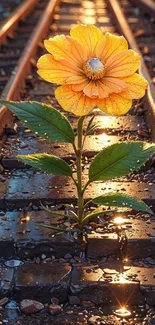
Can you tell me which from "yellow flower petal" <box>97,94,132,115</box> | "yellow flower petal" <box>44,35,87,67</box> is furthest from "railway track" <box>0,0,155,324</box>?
"yellow flower petal" <box>44,35,87,67</box>

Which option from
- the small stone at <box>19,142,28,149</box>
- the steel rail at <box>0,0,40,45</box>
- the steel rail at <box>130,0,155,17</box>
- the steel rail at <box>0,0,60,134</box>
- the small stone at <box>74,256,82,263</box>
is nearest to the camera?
the small stone at <box>74,256,82,263</box>

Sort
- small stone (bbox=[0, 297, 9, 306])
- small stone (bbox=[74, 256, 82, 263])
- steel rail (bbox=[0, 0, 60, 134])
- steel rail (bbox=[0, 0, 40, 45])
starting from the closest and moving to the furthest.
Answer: small stone (bbox=[0, 297, 9, 306])
small stone (bbox=[74, 256, 82, 263])
steel rail (bbox=[0, 0, 60, 134])
steel rail (bbox=[0, 0, 40, 45])

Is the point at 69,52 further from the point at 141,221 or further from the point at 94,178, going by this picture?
the point at 141,221

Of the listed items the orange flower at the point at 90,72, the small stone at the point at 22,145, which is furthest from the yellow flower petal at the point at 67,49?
the small stone at the point at 22,145

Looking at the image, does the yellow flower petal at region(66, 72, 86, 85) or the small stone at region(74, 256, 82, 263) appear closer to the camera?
the yellow flower petal at region(66, 72, 86, 85)

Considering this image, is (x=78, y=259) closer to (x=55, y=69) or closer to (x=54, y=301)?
(x=54, y=301)

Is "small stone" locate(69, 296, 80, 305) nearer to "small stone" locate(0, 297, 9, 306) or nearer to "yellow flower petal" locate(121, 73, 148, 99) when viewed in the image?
"small stone" locate(0, 297, 9, 306)

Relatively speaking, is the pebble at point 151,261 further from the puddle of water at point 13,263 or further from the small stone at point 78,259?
the puddle of water at point 13,263
